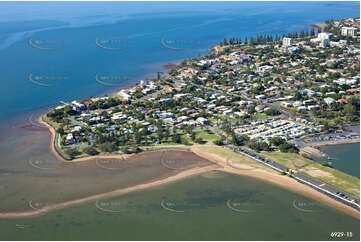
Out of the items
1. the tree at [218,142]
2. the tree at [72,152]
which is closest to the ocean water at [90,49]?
the tree at [72,152]

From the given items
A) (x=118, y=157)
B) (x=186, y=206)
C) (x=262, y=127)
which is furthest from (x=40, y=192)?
(x=262, y=127)

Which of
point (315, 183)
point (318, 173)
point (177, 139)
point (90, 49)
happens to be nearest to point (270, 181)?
point (315, 183)

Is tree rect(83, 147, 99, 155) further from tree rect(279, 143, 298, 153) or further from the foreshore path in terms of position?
tree rect(279, 143, 298, 153)

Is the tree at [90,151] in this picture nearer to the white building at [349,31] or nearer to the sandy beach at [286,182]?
the sandy beach at [286,182]

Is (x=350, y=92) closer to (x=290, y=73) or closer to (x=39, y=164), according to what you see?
(x=290, y=73)

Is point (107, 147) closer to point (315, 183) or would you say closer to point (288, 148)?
point (288, 148)
